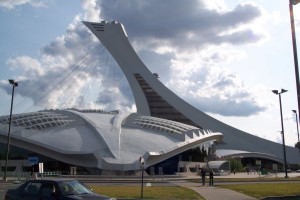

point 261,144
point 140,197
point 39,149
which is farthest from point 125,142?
point 261,144

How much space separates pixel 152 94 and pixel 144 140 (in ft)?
153

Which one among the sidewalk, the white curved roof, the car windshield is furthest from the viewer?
the white curved roof

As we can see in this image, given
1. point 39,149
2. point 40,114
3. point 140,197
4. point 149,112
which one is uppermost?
point 149,112

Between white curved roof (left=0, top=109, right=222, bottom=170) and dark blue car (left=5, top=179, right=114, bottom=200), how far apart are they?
3840cm

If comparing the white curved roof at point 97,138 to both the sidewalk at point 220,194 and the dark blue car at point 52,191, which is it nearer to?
the sidewalk at point 220,194

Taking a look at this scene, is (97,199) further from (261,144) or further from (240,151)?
(261,144)

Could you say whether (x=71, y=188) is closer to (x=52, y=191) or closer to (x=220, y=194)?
(x=52, y=191)

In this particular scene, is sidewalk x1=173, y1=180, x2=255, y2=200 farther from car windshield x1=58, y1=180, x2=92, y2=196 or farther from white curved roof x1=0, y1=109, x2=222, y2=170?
white curved roof x1=0, y1=109, x2=222, y2=170

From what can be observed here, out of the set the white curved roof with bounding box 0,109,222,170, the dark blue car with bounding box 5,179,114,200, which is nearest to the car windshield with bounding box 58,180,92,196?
the dark blue car with bounding box 5,179,114,200

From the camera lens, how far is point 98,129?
59969 mm

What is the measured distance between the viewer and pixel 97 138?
58250 millimetres

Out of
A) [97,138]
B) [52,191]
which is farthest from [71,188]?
[97,138]

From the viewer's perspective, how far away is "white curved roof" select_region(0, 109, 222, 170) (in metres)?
55.3

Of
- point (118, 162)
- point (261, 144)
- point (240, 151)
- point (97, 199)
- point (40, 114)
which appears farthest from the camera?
point (261, 144)
